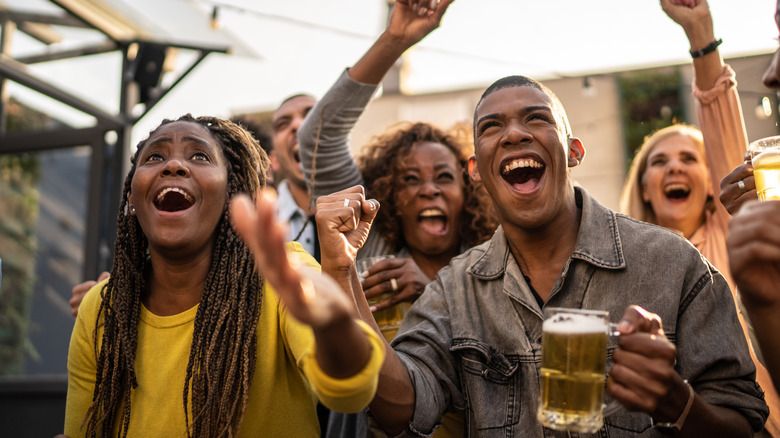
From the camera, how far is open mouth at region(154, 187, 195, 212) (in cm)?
252

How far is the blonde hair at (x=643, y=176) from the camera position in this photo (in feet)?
13.5

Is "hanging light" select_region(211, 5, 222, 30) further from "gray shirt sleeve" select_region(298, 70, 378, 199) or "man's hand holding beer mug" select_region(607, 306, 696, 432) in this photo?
"man's hand holding beer mug" select_region(607, 306, 696, 432)

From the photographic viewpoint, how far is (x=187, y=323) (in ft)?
8.22

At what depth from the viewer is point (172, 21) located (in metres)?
6.19

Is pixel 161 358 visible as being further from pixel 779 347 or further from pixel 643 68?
pixel 643 68

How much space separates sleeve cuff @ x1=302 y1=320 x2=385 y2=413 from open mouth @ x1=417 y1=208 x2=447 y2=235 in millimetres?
1863

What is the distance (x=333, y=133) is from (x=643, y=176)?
1.99 m

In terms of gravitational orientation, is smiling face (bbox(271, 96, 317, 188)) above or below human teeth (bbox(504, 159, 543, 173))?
below

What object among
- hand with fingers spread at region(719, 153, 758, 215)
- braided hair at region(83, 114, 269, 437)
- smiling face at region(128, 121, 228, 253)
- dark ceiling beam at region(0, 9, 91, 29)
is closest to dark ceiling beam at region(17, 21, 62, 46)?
dark ceiling beam at region(0, 9, 91, 29)

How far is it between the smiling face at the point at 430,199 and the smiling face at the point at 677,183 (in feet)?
3.91

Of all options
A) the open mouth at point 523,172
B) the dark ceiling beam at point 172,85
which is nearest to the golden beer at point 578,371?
the open mouth at point 523,172

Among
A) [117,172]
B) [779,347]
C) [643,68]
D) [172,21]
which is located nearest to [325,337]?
[779,347]

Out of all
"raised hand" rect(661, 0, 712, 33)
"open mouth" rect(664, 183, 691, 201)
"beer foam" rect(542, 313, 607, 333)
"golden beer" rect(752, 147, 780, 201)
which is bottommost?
"beer foam" rect(542, 313, 607, 333)

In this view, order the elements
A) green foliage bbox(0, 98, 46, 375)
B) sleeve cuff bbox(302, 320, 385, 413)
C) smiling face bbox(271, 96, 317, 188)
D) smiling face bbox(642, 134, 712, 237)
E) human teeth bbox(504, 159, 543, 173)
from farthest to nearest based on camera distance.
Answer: green foliage bbox(0, 98, 46, 375), smiling face bbox(271, 96, 317, 188), smiling face bbox(642, 134, 712, 237), human teeth bbox(504, 159, 543, 173), sleeve cuff bbox(302, 320, 385, 413)
